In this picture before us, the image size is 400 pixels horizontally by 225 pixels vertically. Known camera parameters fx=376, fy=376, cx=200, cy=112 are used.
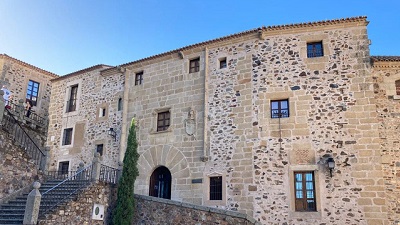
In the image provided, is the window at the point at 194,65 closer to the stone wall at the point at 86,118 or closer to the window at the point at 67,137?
the stone wall at the point at 86,118

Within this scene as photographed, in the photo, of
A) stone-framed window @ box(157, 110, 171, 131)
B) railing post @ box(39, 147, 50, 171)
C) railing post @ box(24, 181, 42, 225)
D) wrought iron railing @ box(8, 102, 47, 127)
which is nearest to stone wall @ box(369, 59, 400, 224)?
stone-framed window @ box(157, 110, 171, 131)

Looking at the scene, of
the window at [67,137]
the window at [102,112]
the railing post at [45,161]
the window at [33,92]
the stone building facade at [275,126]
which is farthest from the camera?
the window at [33,92]

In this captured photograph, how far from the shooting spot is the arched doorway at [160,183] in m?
15.6

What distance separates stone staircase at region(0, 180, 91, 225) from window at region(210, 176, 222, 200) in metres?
4.57

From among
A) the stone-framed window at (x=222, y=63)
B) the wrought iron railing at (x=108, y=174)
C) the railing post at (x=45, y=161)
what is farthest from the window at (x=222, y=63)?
the railing post at (x=45, y=161)

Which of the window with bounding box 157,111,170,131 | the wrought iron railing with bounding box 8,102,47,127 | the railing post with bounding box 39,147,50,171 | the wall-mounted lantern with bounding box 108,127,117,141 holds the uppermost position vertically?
the wrought iron railing with bounding box 8,102,47,127

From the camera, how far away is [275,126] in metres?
13.9

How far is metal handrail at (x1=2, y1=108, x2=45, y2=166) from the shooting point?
42.4ft

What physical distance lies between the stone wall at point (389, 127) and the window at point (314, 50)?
198cm

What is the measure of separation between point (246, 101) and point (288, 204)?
164 inches

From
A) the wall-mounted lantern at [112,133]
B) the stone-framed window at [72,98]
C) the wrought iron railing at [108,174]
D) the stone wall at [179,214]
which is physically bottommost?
the stone wall at [179,214]

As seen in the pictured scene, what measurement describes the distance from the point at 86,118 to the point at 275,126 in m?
9.76

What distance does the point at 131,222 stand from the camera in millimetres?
13172

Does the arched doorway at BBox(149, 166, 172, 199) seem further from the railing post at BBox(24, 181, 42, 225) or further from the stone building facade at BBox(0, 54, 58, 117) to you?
the stone building facade at BBox(0, 54, 58, 117)
